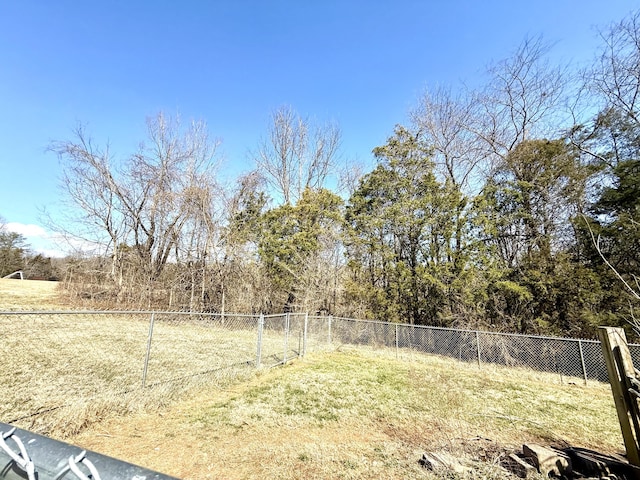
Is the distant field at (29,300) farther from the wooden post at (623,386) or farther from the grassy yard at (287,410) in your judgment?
the wooden post at (623,386)

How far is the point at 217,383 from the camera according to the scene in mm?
5906

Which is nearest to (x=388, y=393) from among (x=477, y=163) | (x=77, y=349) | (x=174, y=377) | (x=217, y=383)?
(x=217, y=383)

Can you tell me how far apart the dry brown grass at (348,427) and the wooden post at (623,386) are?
117 centimetres

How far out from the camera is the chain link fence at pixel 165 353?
14.5 ft

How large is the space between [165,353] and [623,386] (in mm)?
9354

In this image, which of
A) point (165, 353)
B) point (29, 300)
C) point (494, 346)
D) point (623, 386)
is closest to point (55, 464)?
point (623, 386)

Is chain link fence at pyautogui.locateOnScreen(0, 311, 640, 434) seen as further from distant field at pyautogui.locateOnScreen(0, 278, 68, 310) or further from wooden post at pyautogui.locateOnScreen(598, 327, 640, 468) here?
wooden post at pyautogui.locateOnScreen(598, 327, 640, 468)

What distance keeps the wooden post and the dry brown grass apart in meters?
1.17

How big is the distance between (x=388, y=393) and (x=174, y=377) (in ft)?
14.2

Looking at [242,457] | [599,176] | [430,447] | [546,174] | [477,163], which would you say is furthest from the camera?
[477,163]

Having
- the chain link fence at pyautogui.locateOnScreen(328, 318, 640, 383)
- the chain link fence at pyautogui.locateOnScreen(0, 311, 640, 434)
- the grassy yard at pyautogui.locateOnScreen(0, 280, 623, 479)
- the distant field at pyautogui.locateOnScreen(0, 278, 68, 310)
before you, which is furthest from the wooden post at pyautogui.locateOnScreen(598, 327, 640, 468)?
the distant field at pyautogui.locateOnScreen(0, 278, 68, 310)

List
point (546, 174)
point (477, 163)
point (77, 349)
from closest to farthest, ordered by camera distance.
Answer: point (77, 349)
point (546, 174)
point (477, 163)

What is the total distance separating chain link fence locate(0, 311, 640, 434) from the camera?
4406 mm

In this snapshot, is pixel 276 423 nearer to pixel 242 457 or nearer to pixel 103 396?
pixel 242 457
